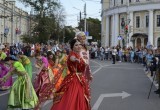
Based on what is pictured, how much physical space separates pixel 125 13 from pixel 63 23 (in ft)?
45.8

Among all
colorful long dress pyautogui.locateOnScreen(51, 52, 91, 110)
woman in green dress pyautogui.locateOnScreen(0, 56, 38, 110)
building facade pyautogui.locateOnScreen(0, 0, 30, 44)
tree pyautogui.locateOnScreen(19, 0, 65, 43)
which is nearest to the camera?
colorful long dress pyautogui.locateOnScreen(51, 52, 91, 110)

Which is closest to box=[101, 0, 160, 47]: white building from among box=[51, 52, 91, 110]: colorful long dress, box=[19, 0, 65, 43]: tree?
box=[19, 0, 65, 43]: tree

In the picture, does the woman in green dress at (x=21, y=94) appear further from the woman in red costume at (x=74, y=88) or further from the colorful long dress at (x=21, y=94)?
the woman in red costume at (x=74, y=88)

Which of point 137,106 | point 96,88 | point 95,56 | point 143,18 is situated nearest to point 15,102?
point 137,106

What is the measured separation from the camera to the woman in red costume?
25.5ft

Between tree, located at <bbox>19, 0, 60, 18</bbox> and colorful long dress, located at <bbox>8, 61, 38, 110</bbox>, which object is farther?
tree, located at <bbox>19, 0, 60, 18</bbox>

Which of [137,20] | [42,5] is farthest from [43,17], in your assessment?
[137,20]

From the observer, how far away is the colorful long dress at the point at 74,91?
306 inches

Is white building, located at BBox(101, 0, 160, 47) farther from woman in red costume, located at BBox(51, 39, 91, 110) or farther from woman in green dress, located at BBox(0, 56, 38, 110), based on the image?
woman in red costume, located at BBox(51, 39, 91, 110)

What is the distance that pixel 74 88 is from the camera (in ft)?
25.9

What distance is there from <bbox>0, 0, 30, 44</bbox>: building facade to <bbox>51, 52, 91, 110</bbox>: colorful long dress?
54.6 m

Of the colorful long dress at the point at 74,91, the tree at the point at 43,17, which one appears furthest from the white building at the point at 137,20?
the colorful long dress at the point at 74,91

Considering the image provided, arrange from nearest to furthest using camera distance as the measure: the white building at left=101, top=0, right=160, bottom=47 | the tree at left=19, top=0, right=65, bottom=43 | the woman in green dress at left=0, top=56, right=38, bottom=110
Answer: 1. the woman in green dress at left=0, top=56, right=38, bottom=110
2. the tree at left=19, top=0, right=65, bottom=43
3. the white building at left=101, top=0, right=160, bottom=47

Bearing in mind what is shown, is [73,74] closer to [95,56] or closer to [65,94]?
[65,94]
